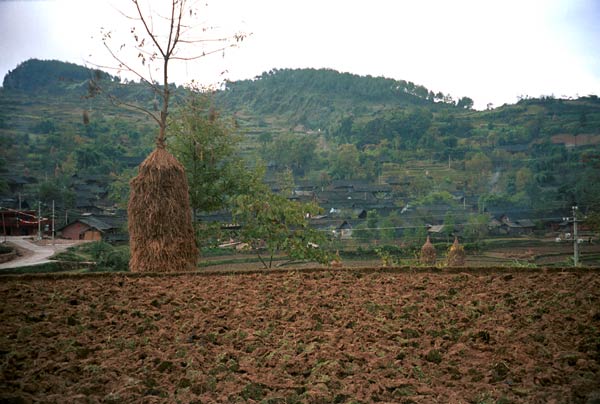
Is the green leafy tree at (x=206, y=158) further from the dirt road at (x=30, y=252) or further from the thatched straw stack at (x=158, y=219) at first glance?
the dirt road at (x=30, y=252)

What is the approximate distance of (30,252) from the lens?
19.2 m

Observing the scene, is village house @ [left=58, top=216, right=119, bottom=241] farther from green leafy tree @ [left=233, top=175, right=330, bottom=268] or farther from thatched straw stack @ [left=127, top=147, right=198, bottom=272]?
thatched straw stack @ [left=127, top=147, right=198, bottom=272]

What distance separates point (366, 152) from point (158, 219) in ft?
173

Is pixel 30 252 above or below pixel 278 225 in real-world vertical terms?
below

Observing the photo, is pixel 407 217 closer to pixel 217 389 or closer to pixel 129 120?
pixel 129 120

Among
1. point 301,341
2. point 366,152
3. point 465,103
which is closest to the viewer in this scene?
point 301,341

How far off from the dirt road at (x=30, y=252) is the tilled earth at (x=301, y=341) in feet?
44.9

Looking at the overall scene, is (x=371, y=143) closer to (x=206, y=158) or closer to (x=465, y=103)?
(x=465, y=103)

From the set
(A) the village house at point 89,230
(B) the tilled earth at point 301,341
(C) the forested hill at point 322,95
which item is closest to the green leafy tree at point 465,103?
(C) the forested hill at point 322,95

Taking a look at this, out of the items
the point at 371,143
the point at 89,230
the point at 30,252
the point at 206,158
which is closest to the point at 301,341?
the point at 206,158

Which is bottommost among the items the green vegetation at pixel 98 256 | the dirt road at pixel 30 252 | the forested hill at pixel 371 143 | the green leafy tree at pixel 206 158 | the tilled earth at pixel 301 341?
the green vegetation at pixel 98 256

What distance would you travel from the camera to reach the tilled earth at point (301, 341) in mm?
2268

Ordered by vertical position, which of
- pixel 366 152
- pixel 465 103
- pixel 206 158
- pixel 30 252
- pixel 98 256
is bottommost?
pixel 98 256

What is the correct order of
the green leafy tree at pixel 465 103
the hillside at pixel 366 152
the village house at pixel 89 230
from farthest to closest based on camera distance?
the green leafy tree at pixel 465 103 → the hillside at pixel 366 152 → the village house at pixel 89 230
